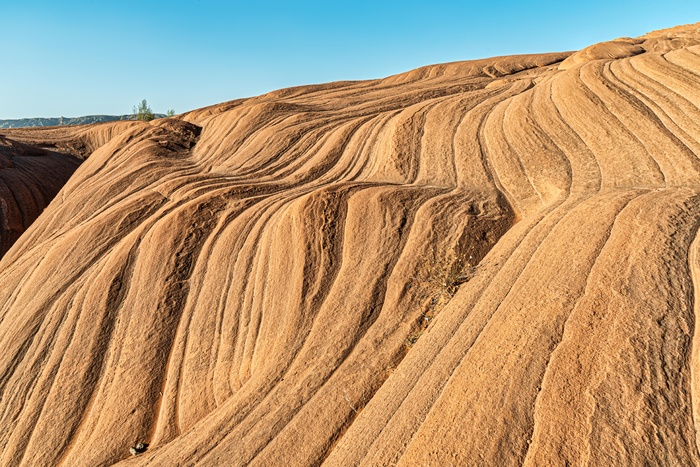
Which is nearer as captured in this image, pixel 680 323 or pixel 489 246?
pixel 680 323

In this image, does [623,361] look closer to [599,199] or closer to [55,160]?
[599,199]

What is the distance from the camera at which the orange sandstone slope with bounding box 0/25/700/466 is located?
4695mm

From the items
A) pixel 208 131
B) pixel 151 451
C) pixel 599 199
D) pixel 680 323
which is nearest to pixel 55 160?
pixel 208 131

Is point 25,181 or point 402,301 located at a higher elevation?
point 25,181

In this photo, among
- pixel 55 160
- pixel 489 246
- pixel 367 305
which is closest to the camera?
pixel 367 305

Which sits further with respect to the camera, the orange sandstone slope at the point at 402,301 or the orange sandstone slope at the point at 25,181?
the orange sandstone slope at the point at 25,181

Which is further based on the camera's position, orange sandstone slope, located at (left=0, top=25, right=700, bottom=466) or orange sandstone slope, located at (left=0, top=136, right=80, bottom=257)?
orange sandstone slope, located at (left=0, top=136, right=80, bottom=257)

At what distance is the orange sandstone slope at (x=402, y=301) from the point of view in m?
4.70

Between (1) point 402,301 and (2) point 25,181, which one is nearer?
(1) point 402,301

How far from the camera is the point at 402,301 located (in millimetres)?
7391

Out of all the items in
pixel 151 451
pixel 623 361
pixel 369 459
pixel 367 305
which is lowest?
pixel 151 451

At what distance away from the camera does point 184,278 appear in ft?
32.3

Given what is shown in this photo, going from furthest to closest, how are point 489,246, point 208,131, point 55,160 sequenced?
point 55,160 → point 208,131 → point 489,246

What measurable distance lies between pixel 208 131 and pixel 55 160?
1340cm
